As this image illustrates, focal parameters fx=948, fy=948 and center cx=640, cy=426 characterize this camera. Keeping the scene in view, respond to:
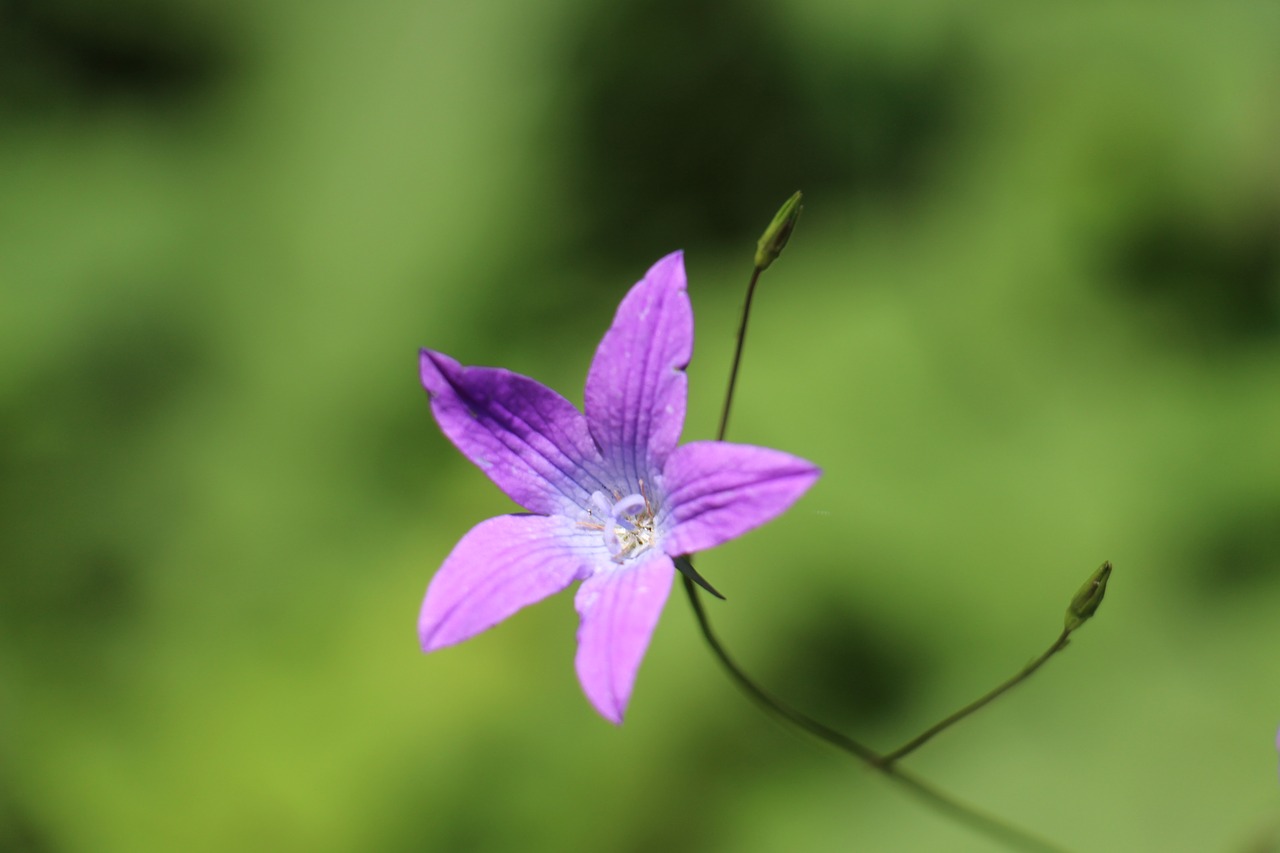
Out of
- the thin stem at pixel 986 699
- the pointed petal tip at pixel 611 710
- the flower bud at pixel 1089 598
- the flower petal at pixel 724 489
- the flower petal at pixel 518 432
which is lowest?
→ the thin stem at pixel 986 699

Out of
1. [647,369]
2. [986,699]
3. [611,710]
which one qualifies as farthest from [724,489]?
[986,699]

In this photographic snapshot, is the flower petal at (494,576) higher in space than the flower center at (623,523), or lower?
higher

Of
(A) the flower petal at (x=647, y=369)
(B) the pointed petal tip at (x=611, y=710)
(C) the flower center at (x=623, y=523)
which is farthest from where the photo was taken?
(C) the flower center at (x=623, y=523)

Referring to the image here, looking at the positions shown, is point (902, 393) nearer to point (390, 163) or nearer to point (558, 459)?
point (558, 459)

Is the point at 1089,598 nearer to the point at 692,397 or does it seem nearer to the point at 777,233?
the point at 777,233

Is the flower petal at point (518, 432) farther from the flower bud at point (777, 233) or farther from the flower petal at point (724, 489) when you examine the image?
the flower bud at point (777, 233)

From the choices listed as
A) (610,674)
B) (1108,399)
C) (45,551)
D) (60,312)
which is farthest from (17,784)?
(1108,399)

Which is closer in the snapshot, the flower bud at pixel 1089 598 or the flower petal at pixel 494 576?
the flower petal at pixel 494 576

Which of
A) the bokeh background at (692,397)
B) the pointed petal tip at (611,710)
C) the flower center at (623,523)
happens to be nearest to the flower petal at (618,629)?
the pointed petal tip at (611,710)
